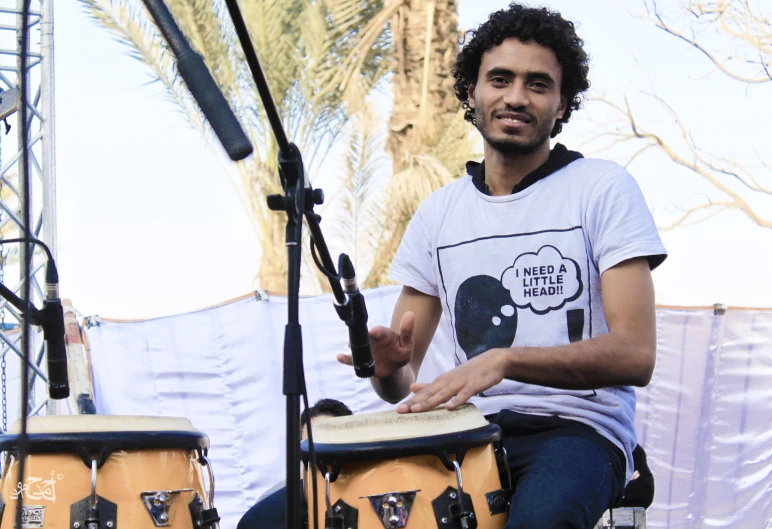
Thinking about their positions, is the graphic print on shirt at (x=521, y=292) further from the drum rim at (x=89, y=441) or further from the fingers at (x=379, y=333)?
the drum rim at (x=89, y=441)

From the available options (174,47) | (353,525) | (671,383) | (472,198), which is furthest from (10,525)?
(671,383)

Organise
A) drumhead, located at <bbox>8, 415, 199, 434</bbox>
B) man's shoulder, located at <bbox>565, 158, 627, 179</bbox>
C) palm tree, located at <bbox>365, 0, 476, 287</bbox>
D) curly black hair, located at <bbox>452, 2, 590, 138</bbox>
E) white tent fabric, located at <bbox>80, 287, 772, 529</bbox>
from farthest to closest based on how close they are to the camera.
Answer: palm tree, located at <bbox>365, 0, 476, 287</bbox> < white tent fabric, located at <bbox>80, 287, 772, 529</bbox> < curly black hair, located at <bbox>452, 2, 590, 138</bbox> < man's shoulder, located at <bbox>565, 158, 627, 179</bbox> < drumhead, located at <bbox>8, 415, 199, 434</bbox>

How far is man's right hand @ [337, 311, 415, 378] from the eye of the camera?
232 cm

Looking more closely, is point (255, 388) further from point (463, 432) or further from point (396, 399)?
point (463, 432)

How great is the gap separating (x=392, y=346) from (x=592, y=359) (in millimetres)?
534

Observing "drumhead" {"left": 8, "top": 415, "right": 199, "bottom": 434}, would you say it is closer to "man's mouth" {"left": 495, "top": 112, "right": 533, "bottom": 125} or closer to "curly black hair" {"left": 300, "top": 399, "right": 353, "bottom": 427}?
"man's mouth" {"left": 495, "top": 112, "right": 533, "bottom": 125}

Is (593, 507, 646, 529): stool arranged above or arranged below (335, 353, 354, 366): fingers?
below

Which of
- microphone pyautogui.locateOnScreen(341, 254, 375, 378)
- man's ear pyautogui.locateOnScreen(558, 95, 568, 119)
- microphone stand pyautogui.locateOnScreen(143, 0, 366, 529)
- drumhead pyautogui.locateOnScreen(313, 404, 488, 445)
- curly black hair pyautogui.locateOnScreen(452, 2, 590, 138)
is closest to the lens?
microphone stand pyautogui.locateOnScreen(143, 0, 366, 529)

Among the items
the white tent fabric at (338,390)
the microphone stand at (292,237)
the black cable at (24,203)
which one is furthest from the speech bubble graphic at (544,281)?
the white tent fabric at (338,390)

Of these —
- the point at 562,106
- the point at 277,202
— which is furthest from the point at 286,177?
the point at 562,106

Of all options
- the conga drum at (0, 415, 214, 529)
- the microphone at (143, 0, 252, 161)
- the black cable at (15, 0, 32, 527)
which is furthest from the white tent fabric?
the black cable at (15, 0, 32, 527)

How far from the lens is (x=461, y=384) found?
206 cm

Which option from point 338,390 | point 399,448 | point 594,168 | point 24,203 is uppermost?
Result: point 594,168

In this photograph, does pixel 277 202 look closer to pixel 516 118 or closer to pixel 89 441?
pixel 89 441
